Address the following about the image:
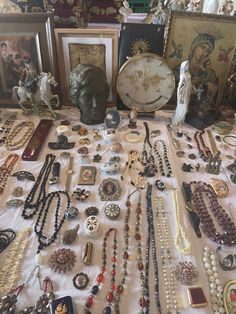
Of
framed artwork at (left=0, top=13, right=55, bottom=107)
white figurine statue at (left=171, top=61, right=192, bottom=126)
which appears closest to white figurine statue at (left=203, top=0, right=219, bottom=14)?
white figurine statue at (left=171, top=61, right=192, bottom=126)

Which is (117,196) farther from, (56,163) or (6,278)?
(6,278)

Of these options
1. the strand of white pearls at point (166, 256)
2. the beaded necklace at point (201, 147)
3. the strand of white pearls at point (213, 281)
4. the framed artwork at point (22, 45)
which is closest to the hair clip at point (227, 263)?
the strand of white pearls at point (213, 281)

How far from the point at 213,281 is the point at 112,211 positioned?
1.25 feet

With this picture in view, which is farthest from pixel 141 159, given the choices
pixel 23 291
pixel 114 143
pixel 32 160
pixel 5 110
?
pixel 5 110

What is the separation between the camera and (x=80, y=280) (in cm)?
78

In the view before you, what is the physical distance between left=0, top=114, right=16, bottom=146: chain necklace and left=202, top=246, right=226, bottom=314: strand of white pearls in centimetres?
96

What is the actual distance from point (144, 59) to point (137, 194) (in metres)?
0.63

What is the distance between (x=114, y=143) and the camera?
123cm

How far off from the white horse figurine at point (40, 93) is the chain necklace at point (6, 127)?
9 cm

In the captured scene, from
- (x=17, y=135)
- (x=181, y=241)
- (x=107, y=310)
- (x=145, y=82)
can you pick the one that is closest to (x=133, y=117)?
(x=145, y=82)

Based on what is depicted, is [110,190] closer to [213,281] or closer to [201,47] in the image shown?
[213,281]

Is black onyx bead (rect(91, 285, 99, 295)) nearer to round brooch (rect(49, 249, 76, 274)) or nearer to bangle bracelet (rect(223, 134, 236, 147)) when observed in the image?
round brooch (rect(49, 249, 76, 274))

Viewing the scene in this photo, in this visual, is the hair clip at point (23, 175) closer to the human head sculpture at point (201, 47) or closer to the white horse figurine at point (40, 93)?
the white horse figurine at point (40, 93)

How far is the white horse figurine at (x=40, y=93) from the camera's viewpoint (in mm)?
1254
